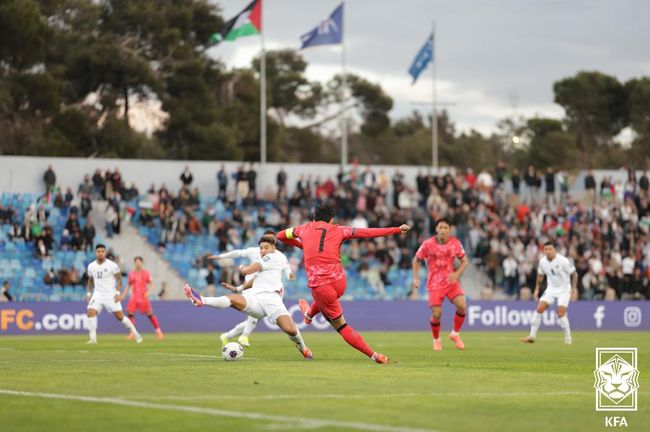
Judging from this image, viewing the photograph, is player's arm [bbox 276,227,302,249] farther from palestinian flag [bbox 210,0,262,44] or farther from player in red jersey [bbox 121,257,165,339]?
palestinian flag [bbox 210,0,262,44]

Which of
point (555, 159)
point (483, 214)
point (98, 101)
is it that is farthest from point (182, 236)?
point (555, 159)

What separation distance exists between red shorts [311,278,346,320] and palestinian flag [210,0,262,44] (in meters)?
34.8

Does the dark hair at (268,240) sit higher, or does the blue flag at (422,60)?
the blue flag at (422,60)

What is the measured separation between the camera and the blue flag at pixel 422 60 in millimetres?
60594

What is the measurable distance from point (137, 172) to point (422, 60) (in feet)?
55.5

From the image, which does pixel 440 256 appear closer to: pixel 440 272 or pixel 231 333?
pixel 440 272

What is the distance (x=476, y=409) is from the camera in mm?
12055

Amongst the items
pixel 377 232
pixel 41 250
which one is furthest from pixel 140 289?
pixel 377 232

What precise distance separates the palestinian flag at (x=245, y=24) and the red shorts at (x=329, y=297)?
34.8 metres

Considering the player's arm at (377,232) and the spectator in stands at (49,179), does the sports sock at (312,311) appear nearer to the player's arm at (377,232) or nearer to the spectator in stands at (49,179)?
the player's arm at (377,232)

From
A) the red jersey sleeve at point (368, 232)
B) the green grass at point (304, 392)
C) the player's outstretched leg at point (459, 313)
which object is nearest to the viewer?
the green grass at point (304, 392)

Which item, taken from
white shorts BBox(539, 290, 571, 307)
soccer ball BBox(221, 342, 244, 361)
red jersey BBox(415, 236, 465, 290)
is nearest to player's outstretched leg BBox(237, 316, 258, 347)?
soccer ball BBox(221, 342, 244, 361)

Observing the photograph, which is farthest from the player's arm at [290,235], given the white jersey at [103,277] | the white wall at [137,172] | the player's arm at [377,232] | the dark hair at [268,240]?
the white wall at [137,172]

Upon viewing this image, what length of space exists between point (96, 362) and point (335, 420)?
32.7ft
